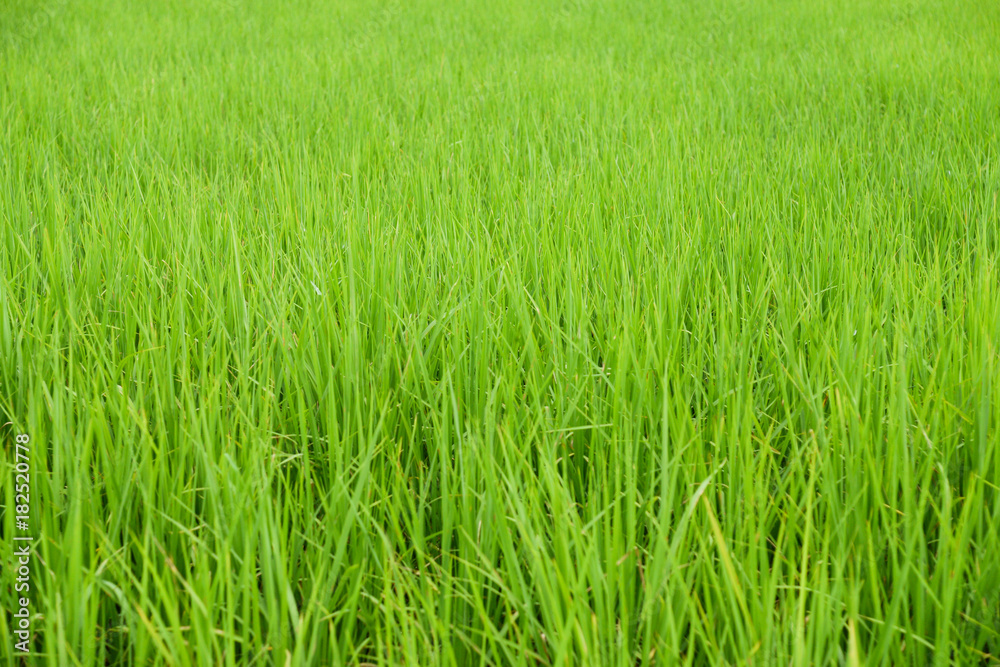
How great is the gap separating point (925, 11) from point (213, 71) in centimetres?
452

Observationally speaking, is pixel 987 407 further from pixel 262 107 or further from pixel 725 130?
pixel 262 107

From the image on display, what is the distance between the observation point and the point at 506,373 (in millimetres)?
1097

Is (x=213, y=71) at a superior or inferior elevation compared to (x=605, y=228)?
superior

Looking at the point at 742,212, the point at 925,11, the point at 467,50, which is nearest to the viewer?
the point at 742,212

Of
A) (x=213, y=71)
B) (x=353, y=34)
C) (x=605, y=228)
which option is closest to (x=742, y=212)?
(x=605, y=228)

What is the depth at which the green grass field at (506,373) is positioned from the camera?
2.29 ft

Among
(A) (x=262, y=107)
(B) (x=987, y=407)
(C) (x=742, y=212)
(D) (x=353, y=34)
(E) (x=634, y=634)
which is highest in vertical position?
(D) (x=353, y=34)

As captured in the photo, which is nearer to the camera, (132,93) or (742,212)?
(742,212)

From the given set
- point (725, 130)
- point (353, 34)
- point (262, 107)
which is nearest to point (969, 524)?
point (725, 130)

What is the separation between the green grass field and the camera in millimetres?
697

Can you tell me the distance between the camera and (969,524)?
723 mm

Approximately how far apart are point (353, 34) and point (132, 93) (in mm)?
1991

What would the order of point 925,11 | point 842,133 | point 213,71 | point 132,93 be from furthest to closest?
point 925,11 < point 213,71 < point 132,93 < point 842,133

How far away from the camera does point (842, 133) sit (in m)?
2.38
